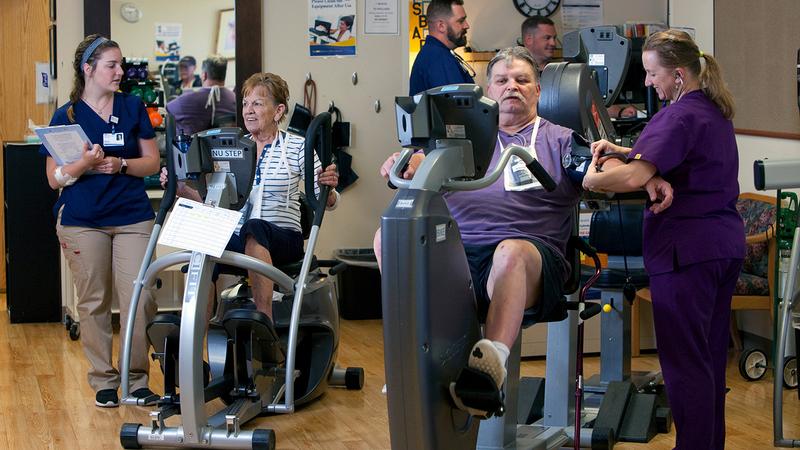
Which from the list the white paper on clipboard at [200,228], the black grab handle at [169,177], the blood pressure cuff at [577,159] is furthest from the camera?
the black grab handle at [169,177]

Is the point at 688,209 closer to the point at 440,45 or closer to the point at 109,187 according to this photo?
the point at 109,187

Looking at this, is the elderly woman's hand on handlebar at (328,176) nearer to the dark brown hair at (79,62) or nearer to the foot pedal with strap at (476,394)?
the dark brown hair at (79,62)

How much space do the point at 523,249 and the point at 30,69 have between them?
577 centimetres

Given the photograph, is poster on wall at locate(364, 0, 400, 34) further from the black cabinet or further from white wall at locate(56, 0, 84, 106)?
the black cabinet

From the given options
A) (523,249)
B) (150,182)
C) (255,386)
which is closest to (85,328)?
(255,386)

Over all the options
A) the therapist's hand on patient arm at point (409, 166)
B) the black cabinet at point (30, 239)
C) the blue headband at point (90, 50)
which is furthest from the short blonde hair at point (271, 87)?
the black cabinet at point (30, 239)

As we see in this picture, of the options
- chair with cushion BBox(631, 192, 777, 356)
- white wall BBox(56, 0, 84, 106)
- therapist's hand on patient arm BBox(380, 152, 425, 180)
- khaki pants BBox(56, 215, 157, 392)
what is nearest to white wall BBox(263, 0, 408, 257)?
white wall BBox(56, 0, 84, 106)

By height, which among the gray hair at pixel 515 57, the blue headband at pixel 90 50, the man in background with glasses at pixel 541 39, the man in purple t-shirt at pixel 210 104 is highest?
the man in background with glasses at pixel 541 39

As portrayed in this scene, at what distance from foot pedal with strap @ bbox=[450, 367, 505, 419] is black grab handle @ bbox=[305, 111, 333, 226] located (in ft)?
5.25

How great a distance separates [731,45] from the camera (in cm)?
640

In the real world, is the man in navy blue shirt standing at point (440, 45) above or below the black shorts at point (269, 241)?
above

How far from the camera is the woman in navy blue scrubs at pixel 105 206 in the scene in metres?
5.06

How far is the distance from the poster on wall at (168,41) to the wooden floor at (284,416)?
2.05 metres

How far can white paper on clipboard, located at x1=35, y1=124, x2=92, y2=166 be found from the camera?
15.9ft
